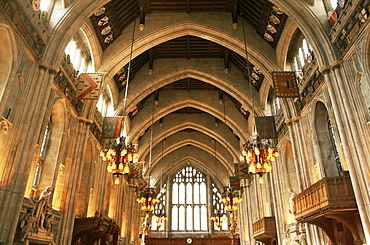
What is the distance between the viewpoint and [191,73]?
20062 millimetres

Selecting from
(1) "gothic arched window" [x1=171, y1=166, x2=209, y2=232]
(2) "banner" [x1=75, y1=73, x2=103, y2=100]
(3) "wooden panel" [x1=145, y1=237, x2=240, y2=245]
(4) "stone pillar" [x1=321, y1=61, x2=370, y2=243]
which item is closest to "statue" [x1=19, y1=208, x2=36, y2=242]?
(2) "banner" [x1=75, y1=73, x2=103, y2=100]

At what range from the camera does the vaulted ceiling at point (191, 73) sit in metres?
15.2

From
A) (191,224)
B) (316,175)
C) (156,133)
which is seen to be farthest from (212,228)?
(316,175)

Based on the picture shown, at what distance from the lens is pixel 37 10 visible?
965 cm

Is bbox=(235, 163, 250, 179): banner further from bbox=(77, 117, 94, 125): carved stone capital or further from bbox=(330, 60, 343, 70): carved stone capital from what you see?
bbox=(330, 60, 343, 70): carved stone capital

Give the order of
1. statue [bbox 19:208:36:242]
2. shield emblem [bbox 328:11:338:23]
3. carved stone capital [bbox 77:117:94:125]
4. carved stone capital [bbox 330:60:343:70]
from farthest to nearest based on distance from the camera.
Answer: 1. carved stone capital [bbox 77:117:94:125]
2. shield emblem [bbox 328:11:338:23]
3. carved stone capital [bbox 330:60:343:70]
4. statue [bbox 19:208:36:242]

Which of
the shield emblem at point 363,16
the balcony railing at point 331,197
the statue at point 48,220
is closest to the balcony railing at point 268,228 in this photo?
the balcony railing at point 331,197

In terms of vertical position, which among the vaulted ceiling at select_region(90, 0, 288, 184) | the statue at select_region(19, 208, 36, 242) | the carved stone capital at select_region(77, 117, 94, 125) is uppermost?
Result: the vaulted ceiling at select_region(90, 0, 288, 184)

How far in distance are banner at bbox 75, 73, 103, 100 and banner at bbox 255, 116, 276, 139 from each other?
8.01 meters

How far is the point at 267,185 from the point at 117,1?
41.7ft

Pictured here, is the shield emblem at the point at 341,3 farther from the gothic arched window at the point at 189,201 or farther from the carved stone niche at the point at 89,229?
the gothic arched window at the point at 189,201

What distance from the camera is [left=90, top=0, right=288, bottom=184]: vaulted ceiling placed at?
50.0ft

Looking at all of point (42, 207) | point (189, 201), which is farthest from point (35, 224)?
point (189, 201)

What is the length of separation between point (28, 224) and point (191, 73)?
13609mm
